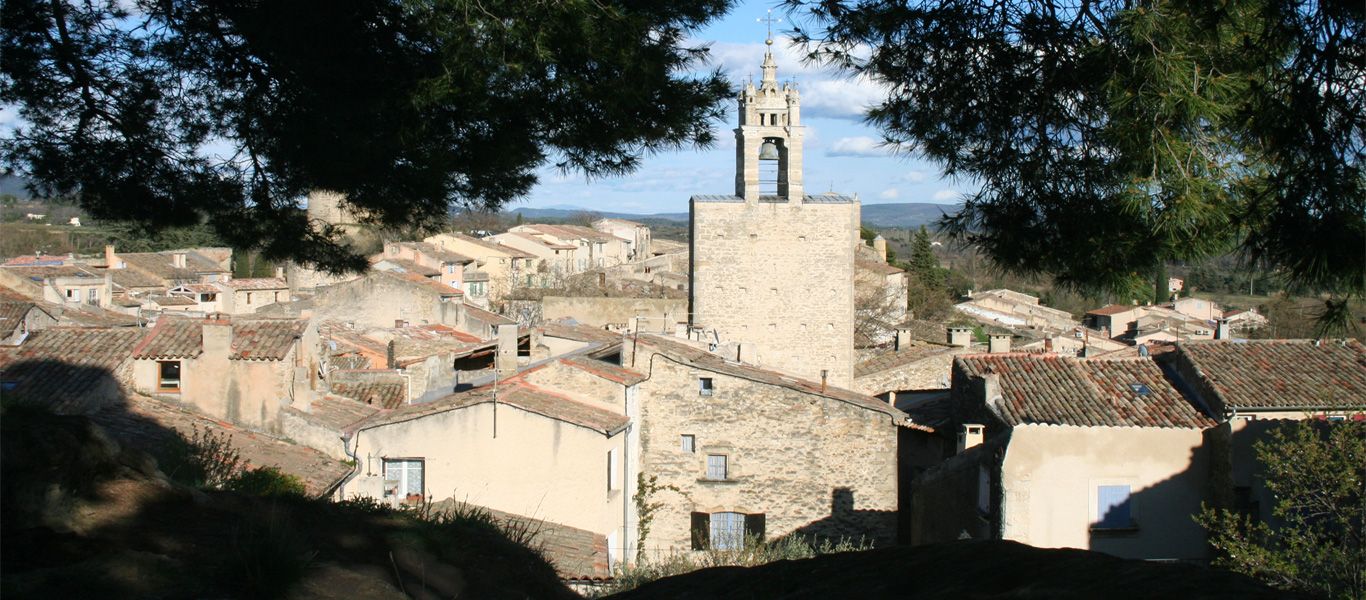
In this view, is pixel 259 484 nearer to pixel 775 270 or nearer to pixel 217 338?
pixel 217 338

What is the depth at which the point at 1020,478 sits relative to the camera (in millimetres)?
15641

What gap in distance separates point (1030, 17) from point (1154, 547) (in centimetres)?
1154

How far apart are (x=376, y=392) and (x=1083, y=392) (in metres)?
9.99

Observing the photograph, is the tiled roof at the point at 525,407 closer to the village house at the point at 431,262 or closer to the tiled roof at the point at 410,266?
the tiled roof at the point at 410,266

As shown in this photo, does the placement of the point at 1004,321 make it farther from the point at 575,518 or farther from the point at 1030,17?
the point at 1030,17

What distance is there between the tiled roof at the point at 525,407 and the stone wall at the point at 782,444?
8.34 ft

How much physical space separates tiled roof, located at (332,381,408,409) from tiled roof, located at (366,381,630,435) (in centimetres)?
228

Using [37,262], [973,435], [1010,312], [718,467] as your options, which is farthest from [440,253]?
[973,435]

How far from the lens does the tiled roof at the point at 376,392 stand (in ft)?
58.9

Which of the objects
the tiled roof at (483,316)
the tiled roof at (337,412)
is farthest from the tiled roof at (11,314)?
the tiled roof at (483,316)

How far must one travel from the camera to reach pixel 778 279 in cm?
2878

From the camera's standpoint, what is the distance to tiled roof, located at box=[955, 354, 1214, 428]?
54.5ft

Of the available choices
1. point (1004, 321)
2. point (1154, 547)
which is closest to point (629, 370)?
point (1154, 547)

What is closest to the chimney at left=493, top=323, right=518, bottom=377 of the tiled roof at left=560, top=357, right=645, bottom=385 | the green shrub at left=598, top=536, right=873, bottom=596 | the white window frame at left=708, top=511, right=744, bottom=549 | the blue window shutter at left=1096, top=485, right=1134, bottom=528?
the tiled roof at left=560, top=357, right=645, bottom=385
